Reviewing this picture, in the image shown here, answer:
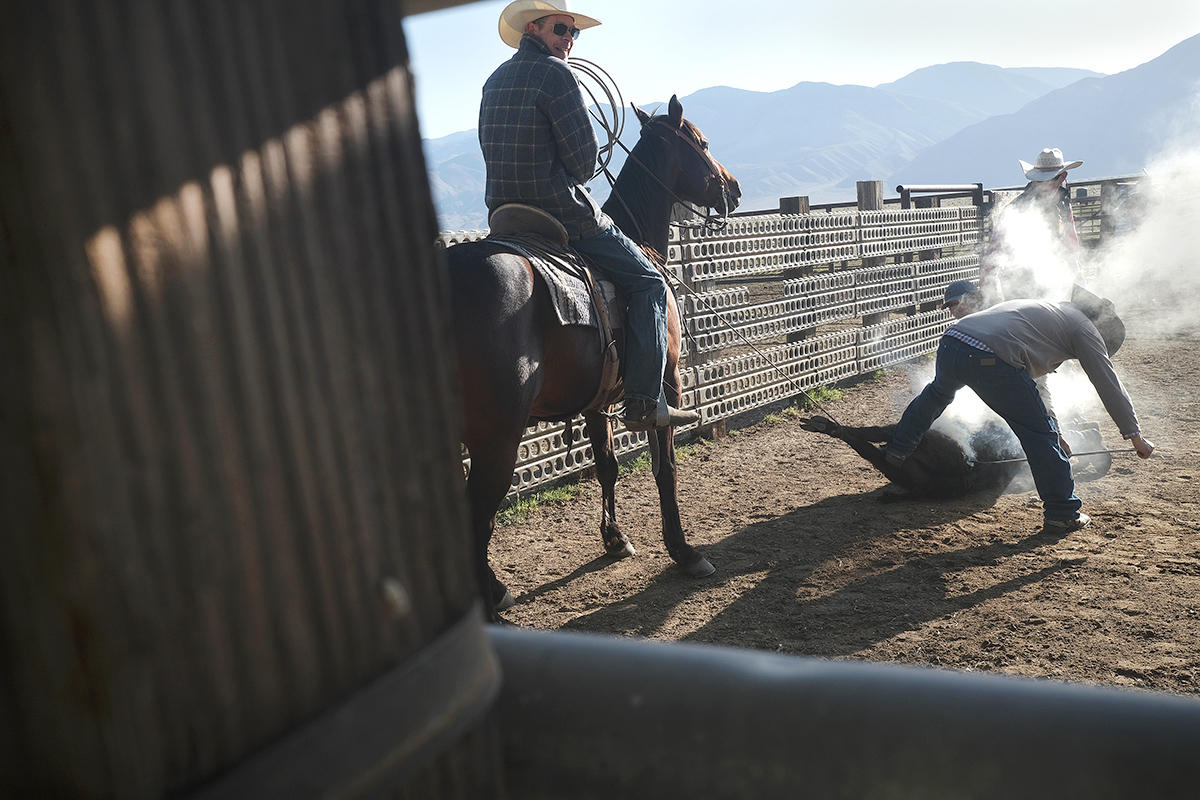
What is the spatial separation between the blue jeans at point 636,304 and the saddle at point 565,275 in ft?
0.19

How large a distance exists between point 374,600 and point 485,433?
334 cm

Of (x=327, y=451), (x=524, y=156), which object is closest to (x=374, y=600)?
(x=327, y=451)

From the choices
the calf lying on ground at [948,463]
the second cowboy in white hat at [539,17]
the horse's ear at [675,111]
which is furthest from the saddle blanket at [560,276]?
the calf lying on ground at [948,463]

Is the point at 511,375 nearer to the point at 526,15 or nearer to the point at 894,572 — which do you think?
the point at 526,15

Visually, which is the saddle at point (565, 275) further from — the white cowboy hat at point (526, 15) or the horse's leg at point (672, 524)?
the white cowboy hat at point (526, 15)

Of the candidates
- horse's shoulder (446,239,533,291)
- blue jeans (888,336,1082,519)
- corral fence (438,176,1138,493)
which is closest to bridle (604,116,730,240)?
corral fence (438,176,1138,493)

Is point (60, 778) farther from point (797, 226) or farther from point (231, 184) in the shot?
point (797, 226)

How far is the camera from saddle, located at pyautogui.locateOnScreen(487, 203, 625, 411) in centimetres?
390

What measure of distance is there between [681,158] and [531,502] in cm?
250

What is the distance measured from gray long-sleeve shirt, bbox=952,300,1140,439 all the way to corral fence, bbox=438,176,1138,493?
157 centimetres

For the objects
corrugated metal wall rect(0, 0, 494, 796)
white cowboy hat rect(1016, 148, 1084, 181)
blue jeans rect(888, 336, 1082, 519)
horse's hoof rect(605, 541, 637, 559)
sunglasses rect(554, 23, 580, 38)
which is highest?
sunglasses rect(554, 23, 580, 38)

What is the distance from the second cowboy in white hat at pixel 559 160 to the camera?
4016 mm

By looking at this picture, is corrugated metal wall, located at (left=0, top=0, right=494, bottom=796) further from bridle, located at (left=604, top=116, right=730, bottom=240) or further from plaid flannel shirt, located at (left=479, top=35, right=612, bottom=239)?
bridle, located at (left=604, top=116, right=730, bottom=240)

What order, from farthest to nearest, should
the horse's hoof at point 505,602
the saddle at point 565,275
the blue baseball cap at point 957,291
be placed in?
1. the blue baseball cap at point 957,291
2. the horse's hoof at point 505,602
3. the saddle at point 565,275
